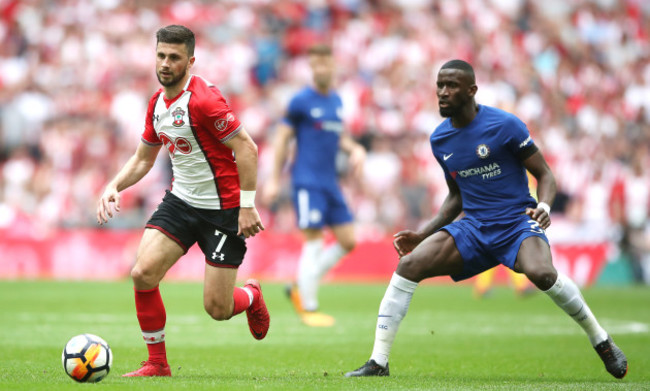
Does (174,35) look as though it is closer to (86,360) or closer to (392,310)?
(86,360)

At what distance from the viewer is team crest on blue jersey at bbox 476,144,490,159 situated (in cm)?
768

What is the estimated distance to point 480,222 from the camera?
25.5 feet

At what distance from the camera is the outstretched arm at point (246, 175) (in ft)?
23.7

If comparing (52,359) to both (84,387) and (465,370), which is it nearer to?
(84,387)

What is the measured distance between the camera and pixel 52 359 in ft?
27.4

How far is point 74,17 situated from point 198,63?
3.91 meters

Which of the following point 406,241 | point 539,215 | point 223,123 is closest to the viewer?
point 539,215

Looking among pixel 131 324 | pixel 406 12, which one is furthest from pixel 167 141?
pixel 406 12

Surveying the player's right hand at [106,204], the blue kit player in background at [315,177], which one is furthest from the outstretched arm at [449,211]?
the blue kit player in background at [315,177]

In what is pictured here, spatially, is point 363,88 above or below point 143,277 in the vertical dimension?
above

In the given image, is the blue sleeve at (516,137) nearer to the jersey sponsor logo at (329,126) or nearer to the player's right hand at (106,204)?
the player's right hand at (106,204)

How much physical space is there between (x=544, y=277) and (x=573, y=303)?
404 millimetres

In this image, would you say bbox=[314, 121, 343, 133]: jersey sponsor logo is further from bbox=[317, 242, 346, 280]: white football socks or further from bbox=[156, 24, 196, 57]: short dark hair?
bbox=[156, 24, 196, 57]: short dark hair

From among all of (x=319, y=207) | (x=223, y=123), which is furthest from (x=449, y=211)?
(x=319, y=207)
